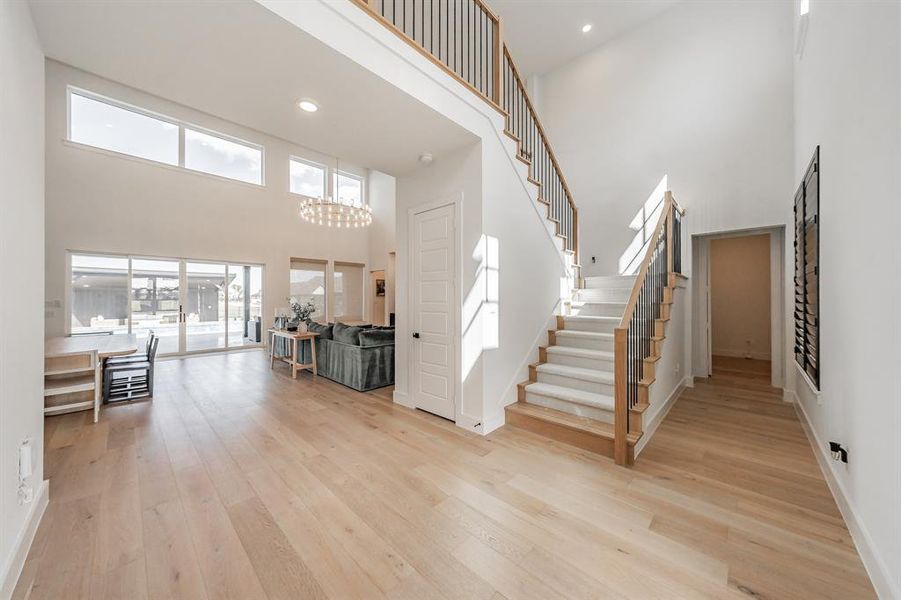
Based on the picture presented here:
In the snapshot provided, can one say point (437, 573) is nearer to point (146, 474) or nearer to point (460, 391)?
point (460, 391)

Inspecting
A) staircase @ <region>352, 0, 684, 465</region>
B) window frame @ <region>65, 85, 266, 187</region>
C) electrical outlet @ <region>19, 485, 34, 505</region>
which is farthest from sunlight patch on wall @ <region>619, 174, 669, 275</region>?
window frame @ <region>65, 85, 266, 187</region>

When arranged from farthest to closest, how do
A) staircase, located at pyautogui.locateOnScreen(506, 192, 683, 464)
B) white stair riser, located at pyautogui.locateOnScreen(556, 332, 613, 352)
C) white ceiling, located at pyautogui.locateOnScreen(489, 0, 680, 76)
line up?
1. white ceiling, located at pyautogui.locateOnScreen(489, 0, 680, 76)
2. white stair riser, located at pyautogui.locateOnScreen(556, 332, 613, 352)
3. staircase, located at pyautogui.locateOnScreen(506, 192, 683, 464)

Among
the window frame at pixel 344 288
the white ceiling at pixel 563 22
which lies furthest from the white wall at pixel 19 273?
the window frame at pixel 344 288

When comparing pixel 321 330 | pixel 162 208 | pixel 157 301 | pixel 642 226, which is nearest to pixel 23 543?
pixel 321 330

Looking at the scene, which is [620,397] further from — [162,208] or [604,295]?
[162,208]

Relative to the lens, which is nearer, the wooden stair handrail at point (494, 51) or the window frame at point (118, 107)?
the wooden stair handrail at point (494, 51)

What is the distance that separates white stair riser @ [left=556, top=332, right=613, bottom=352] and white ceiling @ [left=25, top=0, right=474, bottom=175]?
252 cm

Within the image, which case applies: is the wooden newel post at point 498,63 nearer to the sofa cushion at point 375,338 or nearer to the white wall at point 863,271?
the white wall at point 863,271

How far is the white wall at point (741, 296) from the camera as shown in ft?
21.4

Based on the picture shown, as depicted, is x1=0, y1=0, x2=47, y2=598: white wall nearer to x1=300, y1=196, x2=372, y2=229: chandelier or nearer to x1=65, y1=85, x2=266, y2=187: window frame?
x1=300, y1=196, x2=372, y2=229: chandelier

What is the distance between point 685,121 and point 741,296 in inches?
154

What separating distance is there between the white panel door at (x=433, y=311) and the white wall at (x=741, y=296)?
5.79 metres

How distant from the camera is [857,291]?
181 centimetres

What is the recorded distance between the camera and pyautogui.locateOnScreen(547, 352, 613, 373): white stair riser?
11.3 feet
